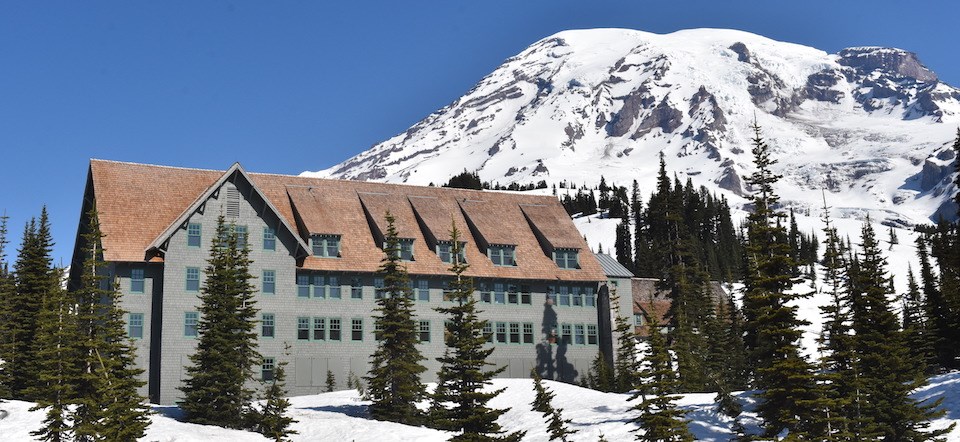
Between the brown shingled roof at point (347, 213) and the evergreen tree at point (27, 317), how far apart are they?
175 inches

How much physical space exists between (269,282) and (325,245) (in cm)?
467

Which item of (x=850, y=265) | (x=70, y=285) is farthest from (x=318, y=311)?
(x=850, y=265)

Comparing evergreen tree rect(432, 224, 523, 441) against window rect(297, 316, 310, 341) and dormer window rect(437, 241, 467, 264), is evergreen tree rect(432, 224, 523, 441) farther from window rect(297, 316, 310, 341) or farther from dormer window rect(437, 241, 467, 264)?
dormer window rect(437, 241, 467, 264)

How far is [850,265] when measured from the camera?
4825cm

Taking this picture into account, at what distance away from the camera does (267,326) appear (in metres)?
62.4

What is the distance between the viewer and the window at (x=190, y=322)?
59344mm

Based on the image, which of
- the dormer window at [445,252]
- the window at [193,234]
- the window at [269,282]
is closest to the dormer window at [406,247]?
the dormer window at [445,252]

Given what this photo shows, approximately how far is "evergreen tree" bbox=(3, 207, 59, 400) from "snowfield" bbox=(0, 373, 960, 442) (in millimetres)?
4536

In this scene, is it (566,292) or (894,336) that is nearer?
(894,336)

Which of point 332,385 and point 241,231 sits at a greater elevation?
point 241,231

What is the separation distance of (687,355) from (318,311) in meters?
23.2

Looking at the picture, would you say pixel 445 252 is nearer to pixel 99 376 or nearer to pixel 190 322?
pixel 190 322

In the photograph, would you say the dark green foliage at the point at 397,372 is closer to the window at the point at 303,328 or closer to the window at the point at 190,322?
the window at the point at 303,328

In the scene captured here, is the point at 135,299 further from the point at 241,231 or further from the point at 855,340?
the point at 855,340
